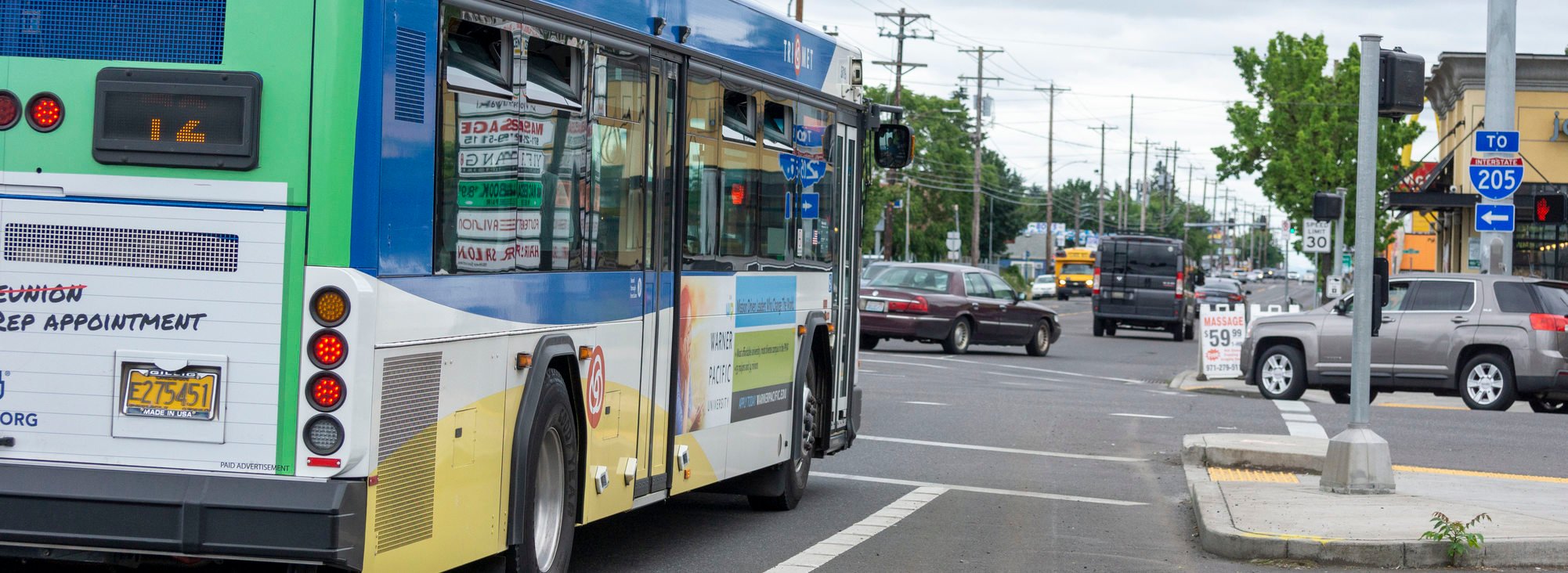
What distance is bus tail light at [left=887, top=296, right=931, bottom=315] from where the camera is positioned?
1141 inches

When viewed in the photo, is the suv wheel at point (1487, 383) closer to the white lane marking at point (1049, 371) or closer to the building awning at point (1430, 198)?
the white lane marking at point (1049, 371)

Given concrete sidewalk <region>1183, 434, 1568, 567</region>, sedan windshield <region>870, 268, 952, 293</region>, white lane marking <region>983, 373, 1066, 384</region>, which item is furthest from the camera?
sedan windshield <region>870, 268, 952, 293</region>

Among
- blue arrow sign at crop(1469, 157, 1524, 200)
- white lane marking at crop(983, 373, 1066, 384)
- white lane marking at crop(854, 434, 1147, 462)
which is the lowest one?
white lane marking at crop(854, 434, 1147, 462)

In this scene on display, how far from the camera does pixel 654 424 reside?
27.3 ft

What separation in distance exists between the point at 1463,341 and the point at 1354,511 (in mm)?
10843

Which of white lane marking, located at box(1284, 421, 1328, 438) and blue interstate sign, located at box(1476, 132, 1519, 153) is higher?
blue interstate sign, located at box(1476, 132, 1519, 153)

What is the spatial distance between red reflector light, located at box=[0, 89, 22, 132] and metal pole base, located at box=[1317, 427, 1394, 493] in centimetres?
827

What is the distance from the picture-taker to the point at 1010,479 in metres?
13.0

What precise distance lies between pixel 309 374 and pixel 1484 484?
9.34 m

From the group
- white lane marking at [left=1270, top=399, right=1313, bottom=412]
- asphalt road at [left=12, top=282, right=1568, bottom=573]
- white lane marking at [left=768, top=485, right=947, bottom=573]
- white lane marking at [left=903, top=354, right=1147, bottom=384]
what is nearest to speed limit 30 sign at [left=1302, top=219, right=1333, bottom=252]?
white lane marking at [left=903, top=354, right=1147, bottom=384]

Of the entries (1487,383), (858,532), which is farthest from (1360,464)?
(1487,383)

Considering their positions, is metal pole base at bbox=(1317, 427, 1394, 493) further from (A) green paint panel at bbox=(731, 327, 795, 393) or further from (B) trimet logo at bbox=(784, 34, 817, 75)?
(B) trimet logo at bbox=(784, 34, 817, 75)

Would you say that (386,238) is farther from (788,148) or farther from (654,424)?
(788,148)

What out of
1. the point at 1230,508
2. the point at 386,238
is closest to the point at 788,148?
the point at 1230,508
